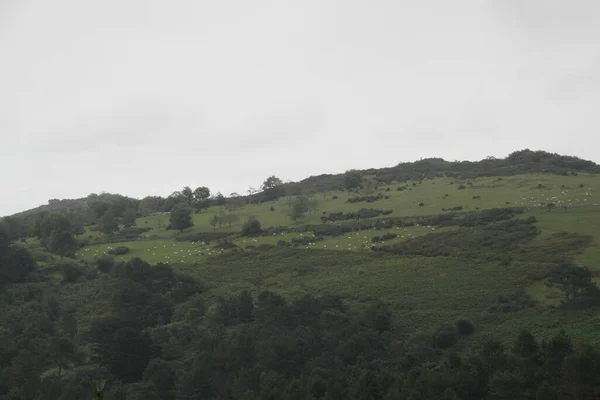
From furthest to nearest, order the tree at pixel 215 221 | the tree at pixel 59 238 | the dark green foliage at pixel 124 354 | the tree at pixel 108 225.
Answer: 1. the tree at pixel 108 225
2. the tree at pixel 215 221
3. the tree at pixel 59 238
4. the dark green foliage at pixel 124 354

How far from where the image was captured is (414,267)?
179ft

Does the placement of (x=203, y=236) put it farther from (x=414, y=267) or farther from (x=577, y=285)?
(x=577, y=285)

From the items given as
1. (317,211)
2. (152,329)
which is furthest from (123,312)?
(317,211)

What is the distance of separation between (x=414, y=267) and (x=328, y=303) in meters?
11.6

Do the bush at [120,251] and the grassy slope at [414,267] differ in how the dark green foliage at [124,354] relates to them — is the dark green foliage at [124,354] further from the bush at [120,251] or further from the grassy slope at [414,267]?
the bush at [120,251]

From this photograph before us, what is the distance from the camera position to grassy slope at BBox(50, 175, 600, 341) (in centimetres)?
4269

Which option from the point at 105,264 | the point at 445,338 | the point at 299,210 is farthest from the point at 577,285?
the point at 299,210

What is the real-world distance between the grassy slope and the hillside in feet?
0.75

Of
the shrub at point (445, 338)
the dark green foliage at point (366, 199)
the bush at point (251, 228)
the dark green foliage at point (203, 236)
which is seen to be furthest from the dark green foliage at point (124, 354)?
the dark green foliage at point (366, 199)

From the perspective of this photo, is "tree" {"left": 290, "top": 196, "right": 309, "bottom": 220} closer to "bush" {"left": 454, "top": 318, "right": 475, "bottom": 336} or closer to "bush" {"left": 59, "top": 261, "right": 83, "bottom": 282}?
"bush" {"left": 59, "top": 261, "right": 83, "bottom": 282}

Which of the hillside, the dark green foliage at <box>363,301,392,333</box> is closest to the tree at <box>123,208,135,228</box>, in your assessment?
the hillside

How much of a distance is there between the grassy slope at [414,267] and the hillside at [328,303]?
0.75ft

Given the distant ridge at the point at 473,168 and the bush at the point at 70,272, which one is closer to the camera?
the bush at the point at 70,272

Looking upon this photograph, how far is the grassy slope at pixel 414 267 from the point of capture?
42.7 meters
